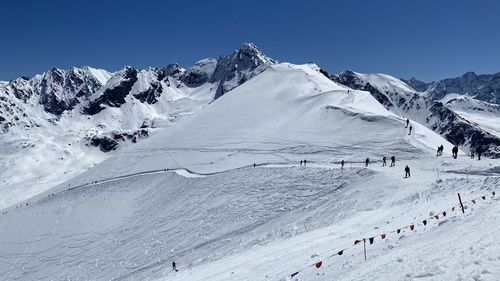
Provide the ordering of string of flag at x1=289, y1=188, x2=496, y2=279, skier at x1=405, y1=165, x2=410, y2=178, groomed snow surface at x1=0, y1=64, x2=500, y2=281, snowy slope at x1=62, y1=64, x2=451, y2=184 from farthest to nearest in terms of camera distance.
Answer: snowy slope at x1=62, y1=64, x2=451, y2=184
skier at x1=405, y1=165, x2=410, y2=178
string of flag at x1=289, y1=188, x2=496, y2=279
groomed snow surface at x1=0, y1=64, x2=500, y2=281

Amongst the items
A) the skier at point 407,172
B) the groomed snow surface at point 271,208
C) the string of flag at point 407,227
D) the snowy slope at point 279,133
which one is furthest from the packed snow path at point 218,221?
the snowy slope at point 279,133

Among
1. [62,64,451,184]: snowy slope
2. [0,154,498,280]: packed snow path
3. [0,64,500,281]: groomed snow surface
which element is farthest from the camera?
[62,64,451,184]: snowy slope

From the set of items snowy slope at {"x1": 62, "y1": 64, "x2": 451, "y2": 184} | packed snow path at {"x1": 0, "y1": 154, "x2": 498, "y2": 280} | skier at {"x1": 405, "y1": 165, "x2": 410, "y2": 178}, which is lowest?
packed snow path at {"x1": 0, "y1": 154, "x2": 498, "y2": 280}

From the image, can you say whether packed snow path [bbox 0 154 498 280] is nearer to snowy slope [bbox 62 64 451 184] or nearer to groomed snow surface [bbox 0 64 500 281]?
groomed snow surface [bbox 0 64 500 281]

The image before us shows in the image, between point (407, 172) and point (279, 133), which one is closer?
point (407, 172)

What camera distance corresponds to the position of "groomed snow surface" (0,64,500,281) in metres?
22.2

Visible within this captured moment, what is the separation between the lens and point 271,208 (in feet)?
160

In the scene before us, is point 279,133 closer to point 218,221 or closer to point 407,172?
point 218,221

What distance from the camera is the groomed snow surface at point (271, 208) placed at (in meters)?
22.2

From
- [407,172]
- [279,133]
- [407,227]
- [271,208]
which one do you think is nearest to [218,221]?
[271,208]

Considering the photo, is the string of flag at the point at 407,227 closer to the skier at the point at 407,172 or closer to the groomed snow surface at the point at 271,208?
the groomed snow surface at the point at 271,208

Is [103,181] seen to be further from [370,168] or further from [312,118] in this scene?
[370,168]

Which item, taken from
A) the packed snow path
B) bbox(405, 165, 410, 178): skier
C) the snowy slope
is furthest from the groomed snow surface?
bbox(405, 165, 410, 178): skier

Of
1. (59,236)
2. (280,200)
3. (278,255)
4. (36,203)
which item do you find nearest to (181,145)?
(36,203)
